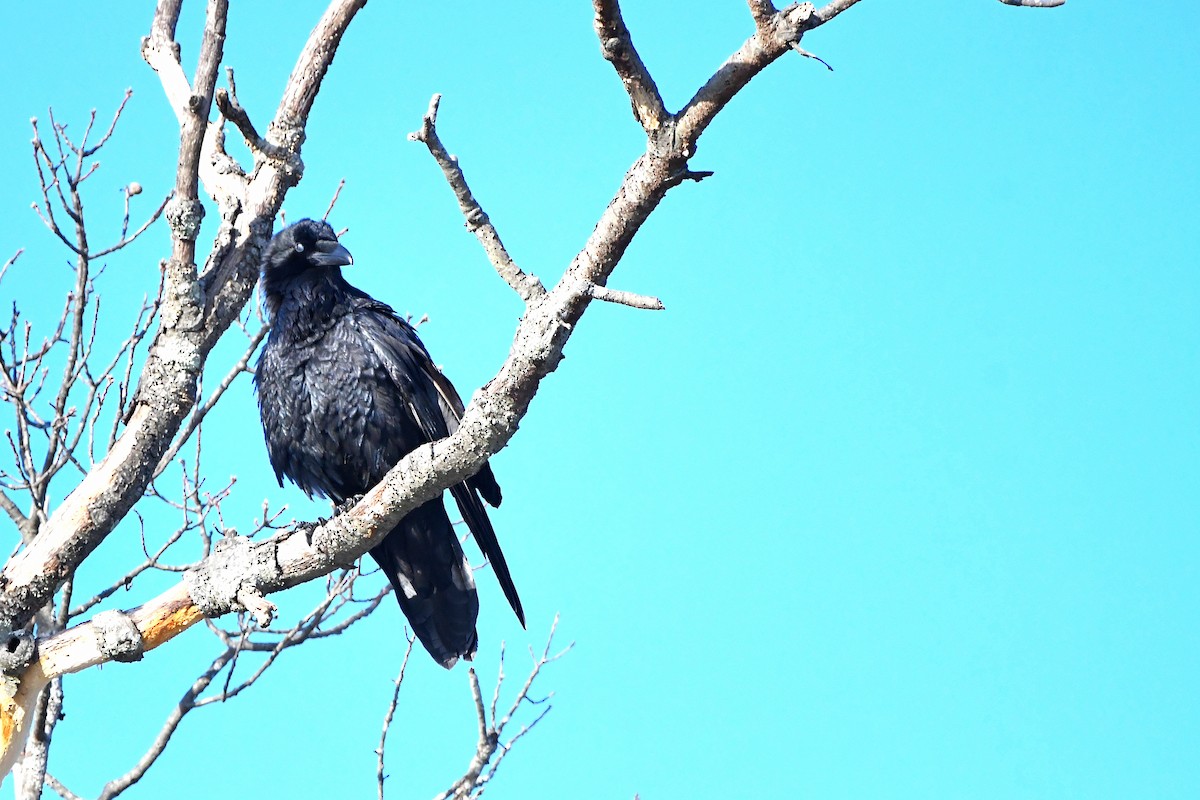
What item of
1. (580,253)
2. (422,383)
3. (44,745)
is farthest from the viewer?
(422,383)

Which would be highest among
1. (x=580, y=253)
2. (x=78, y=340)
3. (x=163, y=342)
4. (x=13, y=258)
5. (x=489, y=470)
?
(x=13, y=258)

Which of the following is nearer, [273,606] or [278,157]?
[273,606]

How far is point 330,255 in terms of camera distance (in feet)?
17.6

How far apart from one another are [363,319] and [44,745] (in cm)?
215

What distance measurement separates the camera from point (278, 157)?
15.8 ft

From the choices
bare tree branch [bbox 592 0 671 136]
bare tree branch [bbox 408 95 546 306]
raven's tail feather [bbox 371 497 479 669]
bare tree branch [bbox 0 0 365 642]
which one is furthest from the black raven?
bare tree branch [bbox 592 0 671 136]

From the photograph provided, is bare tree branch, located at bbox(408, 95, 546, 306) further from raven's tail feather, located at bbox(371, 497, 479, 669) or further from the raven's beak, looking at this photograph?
the raven's beak

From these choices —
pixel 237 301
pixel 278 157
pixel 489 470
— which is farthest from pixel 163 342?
pixel 489 470

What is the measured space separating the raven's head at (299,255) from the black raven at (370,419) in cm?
3

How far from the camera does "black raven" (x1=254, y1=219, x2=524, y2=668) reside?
497 cm

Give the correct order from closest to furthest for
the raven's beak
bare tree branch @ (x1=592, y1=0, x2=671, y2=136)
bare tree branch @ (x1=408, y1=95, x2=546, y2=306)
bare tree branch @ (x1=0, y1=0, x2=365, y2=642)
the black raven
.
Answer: bare tree branch @ (x1=592, y1=0, x2=671, y2=136) < bare tree branch @ (x1=408, y1=95, x2=546, y2=306) < bare tree branch @ (x1=0, y1=0, x2=365, y2=642) < the black raven < the raven's beak

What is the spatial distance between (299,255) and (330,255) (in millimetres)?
169

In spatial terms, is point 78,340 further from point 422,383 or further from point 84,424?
point 422,383

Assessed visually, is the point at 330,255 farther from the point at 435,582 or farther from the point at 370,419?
the point at 435,582
